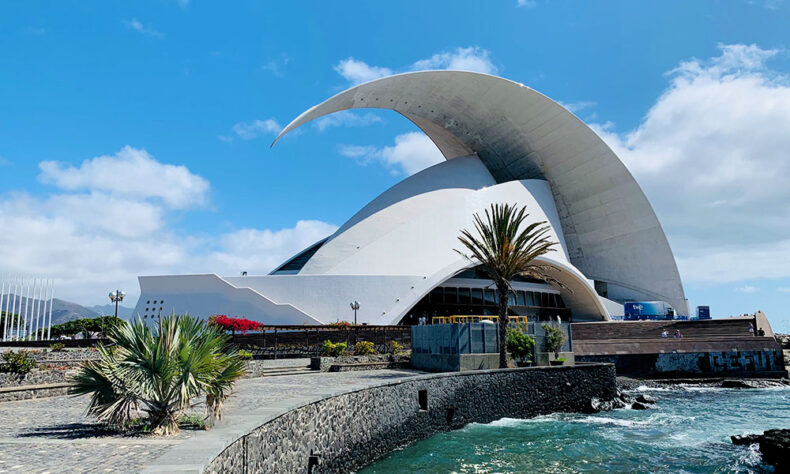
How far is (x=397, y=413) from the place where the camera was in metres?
12.5

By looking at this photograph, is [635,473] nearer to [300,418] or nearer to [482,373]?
[482,373]

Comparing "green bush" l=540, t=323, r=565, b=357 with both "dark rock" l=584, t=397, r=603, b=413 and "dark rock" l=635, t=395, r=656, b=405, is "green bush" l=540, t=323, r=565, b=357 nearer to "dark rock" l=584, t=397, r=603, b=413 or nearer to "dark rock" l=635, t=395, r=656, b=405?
"dark rock" l=584, t=397, r=603, b=413

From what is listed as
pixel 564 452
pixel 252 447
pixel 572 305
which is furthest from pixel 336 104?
pixel 252 447

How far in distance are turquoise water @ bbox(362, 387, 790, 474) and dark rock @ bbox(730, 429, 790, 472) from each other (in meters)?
0.24

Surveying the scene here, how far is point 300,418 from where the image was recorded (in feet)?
27.8

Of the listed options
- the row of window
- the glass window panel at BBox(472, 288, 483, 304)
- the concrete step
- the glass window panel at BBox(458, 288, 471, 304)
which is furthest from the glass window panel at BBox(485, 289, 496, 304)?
the concrete step

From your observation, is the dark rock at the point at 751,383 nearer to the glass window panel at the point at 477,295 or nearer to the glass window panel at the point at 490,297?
the glass window panel at the point at 490,297

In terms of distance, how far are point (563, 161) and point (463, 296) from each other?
13.6m

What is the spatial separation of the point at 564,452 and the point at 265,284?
20.0m

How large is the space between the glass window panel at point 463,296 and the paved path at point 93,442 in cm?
2475

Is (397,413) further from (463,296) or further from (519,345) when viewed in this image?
(463,296)

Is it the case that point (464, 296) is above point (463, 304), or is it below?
above

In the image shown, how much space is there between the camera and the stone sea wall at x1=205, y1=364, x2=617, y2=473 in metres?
7.43

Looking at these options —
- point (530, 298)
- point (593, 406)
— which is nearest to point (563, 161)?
point (530, 298)
